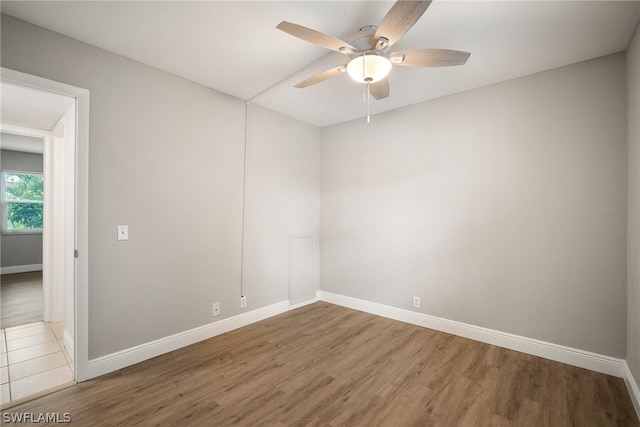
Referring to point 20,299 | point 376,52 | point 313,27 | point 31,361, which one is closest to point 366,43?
point 376,52

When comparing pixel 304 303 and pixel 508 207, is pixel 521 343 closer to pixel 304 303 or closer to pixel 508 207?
pixel 508 207

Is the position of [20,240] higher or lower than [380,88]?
lower

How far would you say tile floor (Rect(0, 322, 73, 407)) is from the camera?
1.95 meters

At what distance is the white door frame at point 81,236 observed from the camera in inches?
79.9

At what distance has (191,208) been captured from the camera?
8.79 feet

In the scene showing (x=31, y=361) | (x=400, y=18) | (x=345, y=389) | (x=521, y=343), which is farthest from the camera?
(x=521, y=343)

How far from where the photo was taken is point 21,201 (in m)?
5.77

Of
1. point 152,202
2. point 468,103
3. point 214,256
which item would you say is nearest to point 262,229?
point 214,256

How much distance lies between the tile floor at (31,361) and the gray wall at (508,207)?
10.1 ft

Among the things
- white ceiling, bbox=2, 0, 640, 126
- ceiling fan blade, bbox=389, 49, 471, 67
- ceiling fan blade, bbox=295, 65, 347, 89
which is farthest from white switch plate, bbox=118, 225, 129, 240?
ceiling fan blade, bbox=389, 49, 471, 67

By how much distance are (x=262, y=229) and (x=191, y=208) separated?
36.6 inches

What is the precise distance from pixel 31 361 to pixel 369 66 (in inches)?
141

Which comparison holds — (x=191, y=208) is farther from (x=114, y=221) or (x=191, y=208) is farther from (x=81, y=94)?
(x=81, y=94)

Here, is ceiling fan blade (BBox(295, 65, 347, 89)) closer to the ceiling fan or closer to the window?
the ceiling fan
